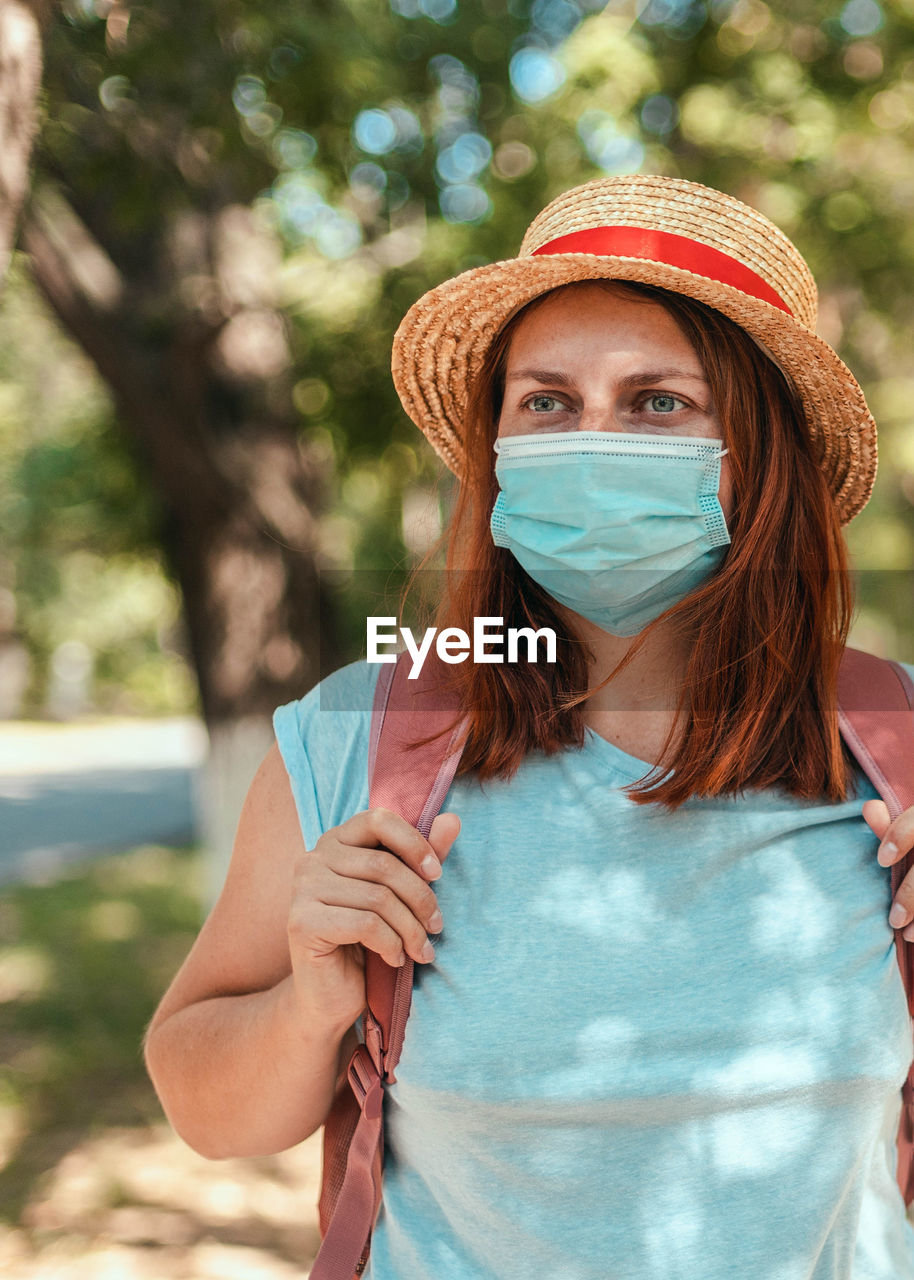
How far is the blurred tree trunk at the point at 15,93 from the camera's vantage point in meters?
2.39

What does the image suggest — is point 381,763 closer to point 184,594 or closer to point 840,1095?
point 840,1095

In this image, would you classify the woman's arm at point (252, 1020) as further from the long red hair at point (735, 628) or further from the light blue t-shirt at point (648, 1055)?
the long red hair at point (735, 628)

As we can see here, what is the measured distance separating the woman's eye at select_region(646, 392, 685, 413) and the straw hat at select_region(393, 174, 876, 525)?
0.15 meters

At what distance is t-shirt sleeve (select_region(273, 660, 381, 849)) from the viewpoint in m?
1.67

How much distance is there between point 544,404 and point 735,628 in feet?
1.48

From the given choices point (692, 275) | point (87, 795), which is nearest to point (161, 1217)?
point (692, 275)

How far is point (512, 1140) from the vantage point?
59.9 inches

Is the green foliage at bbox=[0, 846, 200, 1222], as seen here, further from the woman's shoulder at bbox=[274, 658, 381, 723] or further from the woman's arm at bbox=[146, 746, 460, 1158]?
the woman's shoulder at bbox=[274, 658, 381, 723]

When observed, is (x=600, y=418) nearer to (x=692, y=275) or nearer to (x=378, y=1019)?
(x=692, y=275)

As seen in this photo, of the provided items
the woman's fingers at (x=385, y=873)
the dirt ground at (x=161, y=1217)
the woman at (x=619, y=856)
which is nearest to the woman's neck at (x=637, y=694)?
the woman at (x=619, y=856)

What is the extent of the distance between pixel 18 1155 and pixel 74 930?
4.27m

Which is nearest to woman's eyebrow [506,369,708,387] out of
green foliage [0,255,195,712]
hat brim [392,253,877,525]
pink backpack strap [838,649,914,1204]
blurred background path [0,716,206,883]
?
hat brim [392,253,877,525]

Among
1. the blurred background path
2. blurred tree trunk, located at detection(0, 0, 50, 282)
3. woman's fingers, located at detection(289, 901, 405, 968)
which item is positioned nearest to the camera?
woman's fingers, located at detection(289, 901, 405, 968)

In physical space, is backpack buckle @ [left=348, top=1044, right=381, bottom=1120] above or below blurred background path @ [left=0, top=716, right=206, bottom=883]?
above
